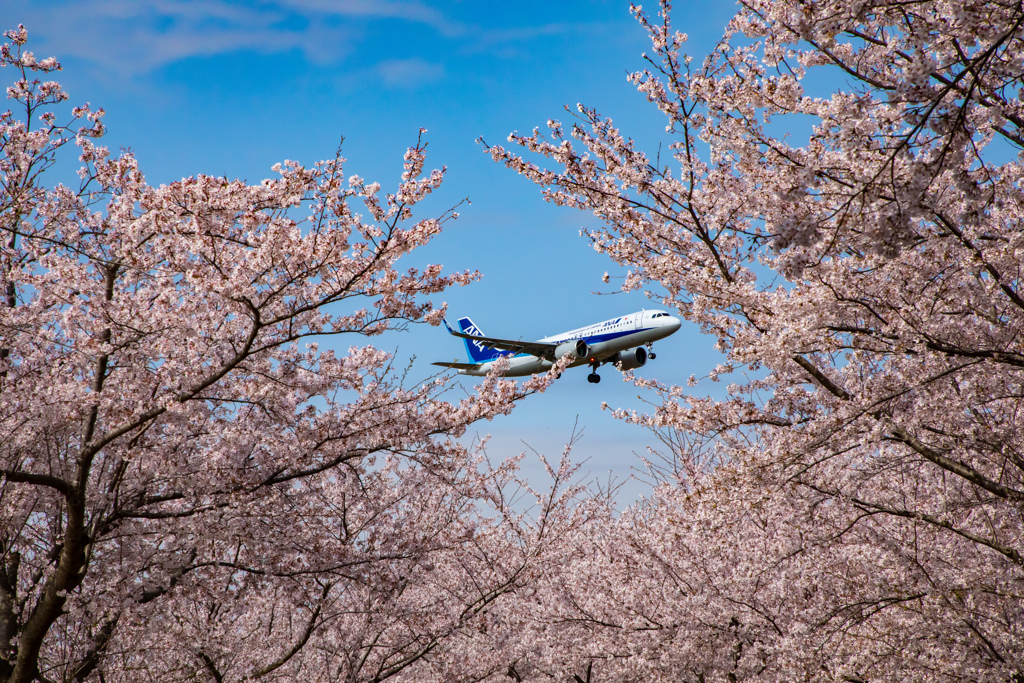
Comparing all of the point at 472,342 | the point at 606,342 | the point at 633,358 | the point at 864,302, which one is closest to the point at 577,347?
the point at 606,342

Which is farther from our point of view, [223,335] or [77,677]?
[77,677]

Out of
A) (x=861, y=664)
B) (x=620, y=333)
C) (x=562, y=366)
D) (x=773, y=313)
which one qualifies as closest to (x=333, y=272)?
(x=562, y=366)

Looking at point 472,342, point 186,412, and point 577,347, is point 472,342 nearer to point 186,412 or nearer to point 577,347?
point 577,347

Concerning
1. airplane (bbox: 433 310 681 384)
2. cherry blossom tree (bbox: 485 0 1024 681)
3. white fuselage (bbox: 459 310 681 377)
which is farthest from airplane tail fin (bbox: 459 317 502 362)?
cherry blossom tree (bbox: 485 0 1024 681)

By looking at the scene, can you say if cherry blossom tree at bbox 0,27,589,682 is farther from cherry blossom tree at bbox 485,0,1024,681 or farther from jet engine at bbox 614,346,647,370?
jet engine at bbox 614,346,647,370

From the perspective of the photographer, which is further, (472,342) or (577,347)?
(472,342)

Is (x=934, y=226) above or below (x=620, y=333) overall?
below

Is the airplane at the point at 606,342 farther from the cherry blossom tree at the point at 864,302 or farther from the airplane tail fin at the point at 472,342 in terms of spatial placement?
the cherry blossom tree at the point at 864,302

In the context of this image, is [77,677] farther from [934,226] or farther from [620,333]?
[620,333]

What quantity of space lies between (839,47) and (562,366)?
12.9 ft

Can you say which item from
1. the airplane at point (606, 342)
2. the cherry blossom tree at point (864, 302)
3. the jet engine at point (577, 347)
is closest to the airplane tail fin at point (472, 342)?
the airplane at point (606, 342)

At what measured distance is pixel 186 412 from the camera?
666cm

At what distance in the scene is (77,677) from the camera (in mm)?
7691

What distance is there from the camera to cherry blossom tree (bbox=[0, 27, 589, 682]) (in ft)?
20.7
